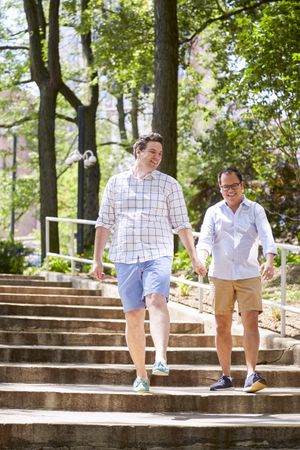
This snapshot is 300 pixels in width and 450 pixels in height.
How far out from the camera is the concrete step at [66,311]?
43.4 feet

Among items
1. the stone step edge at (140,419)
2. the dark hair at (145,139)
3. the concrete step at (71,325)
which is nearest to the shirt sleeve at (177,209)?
the dark hair at (145,139)

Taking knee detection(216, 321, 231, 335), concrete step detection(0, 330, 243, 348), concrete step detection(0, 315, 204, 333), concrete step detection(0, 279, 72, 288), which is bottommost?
concrete step detection(0, 330, 243, 348)

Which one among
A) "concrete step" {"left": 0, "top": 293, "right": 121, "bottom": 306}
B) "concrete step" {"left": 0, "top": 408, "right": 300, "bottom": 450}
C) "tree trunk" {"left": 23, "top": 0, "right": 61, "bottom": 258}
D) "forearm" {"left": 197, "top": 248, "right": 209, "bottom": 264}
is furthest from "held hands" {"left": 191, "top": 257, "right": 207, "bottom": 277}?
"tree trunk" {"left": 23, "top": 0, "right": 61, "bottom": 258}

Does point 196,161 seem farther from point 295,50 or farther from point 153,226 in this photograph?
point 153,226

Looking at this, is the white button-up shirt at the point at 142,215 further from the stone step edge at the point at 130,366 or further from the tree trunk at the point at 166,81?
the tree trunk at the point at 166,81

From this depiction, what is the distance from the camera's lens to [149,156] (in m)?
8.95

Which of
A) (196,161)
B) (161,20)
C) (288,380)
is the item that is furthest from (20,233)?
(288,380)

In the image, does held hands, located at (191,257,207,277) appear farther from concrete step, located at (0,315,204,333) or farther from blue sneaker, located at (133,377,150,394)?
concrete step, located at (0,315,204,333)

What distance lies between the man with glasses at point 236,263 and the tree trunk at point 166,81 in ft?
31.1

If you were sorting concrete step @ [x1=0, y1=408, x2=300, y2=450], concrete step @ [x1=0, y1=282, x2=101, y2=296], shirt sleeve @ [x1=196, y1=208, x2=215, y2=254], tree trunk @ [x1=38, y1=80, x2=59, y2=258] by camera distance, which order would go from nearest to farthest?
concrete step @ [x1=0, y1=408, x2=300, y2=450] → shirt sleeve @ [x1=196, y1=208, x2=215, y2=254] → concrete step @ [x1=0, y1=282, x2=101, y2=296] → tree trunk @ [x1=38, y1=80, x2=59, y2=258]

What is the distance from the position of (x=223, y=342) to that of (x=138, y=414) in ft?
3.16

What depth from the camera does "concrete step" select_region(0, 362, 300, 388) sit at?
998 cm

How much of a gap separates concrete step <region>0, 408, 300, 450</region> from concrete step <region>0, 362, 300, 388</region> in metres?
1.55

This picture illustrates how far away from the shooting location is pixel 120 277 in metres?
8.93
